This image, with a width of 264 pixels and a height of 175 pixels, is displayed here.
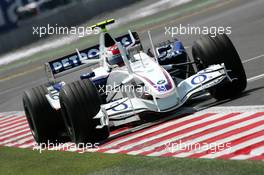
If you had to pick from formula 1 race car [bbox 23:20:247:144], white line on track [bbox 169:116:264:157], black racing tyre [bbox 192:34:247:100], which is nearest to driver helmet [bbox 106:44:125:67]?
formula 1 race car [bbox 23:20:247:144]

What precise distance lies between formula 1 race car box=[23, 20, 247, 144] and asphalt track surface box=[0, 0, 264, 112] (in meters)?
0.56

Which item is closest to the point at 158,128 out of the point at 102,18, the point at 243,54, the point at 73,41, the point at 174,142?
the point at 174,142

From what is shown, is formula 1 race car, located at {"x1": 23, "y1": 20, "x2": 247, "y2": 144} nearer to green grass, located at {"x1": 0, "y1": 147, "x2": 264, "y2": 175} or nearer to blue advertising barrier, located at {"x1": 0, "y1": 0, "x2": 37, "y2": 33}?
green grass, located at {"x1": 0, "y1": 147, "x2": 264, "y2": 175}

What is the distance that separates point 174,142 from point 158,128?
1.28m

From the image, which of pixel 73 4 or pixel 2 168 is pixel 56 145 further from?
pixel 73 4

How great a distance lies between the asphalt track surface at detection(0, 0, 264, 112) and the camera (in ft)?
43.8

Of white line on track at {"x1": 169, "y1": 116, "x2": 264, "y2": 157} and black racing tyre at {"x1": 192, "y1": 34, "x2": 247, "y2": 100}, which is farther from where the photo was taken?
black racing tyre at {"x1": 192, "y1": 34, "x2": 247, "y2": 100}

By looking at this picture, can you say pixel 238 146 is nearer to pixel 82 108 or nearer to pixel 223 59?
pixel 82 108

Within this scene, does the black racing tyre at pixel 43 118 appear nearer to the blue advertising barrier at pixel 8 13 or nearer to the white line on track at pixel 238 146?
the white line on track at pixel 238 146

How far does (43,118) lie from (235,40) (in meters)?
10.6

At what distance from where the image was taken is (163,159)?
384 inches

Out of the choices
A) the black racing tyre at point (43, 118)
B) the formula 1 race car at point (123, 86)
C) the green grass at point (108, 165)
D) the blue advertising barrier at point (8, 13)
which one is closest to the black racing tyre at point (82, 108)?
the formula 1 race car at point (123, 86)

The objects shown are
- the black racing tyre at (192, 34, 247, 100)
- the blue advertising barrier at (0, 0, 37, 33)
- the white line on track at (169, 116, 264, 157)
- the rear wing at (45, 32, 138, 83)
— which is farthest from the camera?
the blue advertising barrier at (0, 0, 37, 33)

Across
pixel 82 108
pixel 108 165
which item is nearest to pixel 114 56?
pixel 82 108
